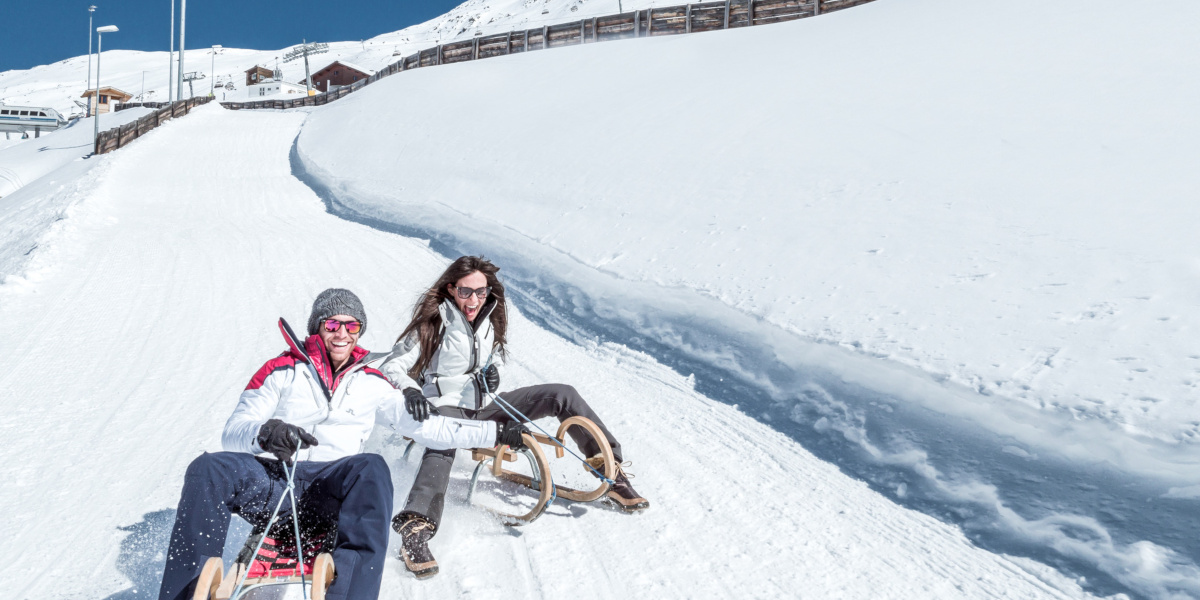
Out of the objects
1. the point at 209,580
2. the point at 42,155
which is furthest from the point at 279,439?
the point at 42,155

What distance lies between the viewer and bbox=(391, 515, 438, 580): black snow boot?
2.45 m

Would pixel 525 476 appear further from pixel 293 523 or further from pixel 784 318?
pixel 784 318

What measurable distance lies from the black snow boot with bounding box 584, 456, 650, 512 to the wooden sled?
6 centimetres

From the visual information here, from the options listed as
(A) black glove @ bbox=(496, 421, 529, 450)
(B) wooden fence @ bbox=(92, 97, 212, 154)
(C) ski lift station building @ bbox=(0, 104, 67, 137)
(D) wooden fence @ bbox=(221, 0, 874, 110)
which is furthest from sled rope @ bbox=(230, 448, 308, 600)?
(C) ski lift station building @ bbox=(0, 104, 67, 137)

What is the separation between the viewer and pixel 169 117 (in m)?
21.0

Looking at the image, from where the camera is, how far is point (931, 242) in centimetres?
465

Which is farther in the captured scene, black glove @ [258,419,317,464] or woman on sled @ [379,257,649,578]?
woman on sled @ [379,257,649,578]

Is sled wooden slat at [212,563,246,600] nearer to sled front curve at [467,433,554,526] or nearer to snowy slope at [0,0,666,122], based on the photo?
sled front curve at [467,433,554,526]

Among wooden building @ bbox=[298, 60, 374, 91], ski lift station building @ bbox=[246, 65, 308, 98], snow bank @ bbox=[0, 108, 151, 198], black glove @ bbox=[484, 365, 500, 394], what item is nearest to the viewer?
black glove @ bbox=[484, 365, 500, 394]

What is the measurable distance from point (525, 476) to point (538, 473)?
0.80 ft

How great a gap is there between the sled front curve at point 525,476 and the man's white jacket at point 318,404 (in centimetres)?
50

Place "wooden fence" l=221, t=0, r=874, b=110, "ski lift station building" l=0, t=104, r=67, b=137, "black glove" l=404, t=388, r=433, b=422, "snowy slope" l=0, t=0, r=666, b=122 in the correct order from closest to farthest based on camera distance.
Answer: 1. "black glove" l=404, t=388, r=433, b=422
2. "wooden fence" l=221, t=0, r=874, b=110
3. "ski lift station building" l=0, t=104, r=67, b=137
4. "snowy slope" l=0, t=0, r=666, b=122

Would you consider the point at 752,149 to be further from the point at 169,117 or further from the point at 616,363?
the point at 169,117

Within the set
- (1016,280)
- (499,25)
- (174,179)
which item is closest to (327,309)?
(1016,280)
